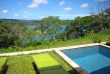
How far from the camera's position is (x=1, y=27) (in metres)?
11.9

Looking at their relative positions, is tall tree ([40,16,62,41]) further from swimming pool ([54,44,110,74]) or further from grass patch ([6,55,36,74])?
grass patch ([6,55,36,74])

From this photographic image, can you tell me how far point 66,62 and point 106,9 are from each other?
13314mm

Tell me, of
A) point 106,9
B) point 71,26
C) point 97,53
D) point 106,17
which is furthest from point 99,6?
point 97,53

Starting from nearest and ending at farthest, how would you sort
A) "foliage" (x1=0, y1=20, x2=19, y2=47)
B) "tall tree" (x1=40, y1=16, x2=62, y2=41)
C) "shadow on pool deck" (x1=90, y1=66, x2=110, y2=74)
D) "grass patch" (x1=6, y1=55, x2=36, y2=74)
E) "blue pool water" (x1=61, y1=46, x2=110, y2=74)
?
"grass patch" (x1=6, y1=55, x2=36, y2=74) → "shadow on pool deck" (x1=90, y1=66, x2=110, y2=74) → "blue pool water" (x1=61, y1=46, x2=110, y2=74) → "foliage" (x1=0, y1=20, x2=19, y2=47) → "tall tree" (x1=40, y1=16, x2=62, y2=41)

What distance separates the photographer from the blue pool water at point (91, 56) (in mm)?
4636

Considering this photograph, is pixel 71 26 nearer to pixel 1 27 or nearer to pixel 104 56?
pixel 1 27

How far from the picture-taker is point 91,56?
18.7 feet

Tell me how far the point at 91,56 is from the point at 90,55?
14cm

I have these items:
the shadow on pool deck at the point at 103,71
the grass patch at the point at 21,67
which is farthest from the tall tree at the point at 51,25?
the shadow on pool deck at the point at 103,71

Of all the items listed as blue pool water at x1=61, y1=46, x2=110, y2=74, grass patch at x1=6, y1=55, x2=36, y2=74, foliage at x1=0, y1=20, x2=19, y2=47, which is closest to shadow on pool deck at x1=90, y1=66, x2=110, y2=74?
blue pool water at x1=61, y1=46, x2=110, y2=74

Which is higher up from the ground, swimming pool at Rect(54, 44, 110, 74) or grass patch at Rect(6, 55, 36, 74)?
grass patch at Rect(6, 55, 36, 74)

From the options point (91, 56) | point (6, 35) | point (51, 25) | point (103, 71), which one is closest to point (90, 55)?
point (91, 56)

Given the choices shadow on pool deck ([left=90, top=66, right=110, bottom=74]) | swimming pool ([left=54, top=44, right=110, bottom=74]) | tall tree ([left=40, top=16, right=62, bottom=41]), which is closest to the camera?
shadow on pool deck ([left=90, top=66, right=110, bottom=74])

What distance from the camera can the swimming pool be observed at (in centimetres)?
475
